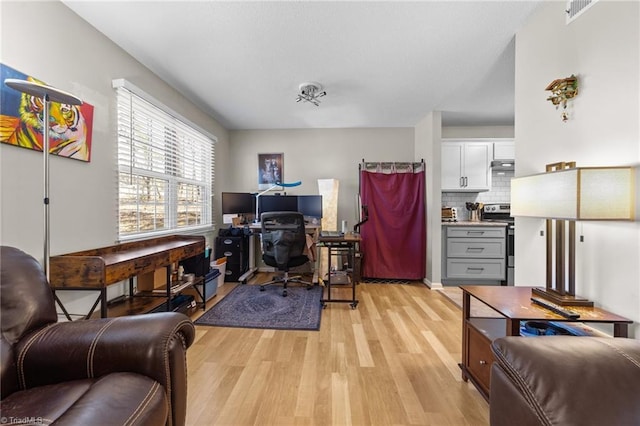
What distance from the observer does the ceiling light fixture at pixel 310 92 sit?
271 cm

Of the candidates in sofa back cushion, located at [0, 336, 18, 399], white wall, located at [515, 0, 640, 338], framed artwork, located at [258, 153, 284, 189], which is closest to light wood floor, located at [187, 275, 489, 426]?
sofa back cushion, located at [0, 336, 18, 399]

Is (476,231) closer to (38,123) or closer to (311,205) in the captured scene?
(311,205)

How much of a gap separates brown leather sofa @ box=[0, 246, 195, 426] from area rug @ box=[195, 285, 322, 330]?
1.43 metres

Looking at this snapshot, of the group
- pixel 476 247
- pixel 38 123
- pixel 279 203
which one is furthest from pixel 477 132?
pixel 38 123

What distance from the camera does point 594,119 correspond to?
1311mm

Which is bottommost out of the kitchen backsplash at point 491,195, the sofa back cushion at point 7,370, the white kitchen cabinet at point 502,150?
the sofa back cushion at point 7,370

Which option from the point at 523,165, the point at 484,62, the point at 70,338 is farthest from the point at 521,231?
the point at 70,338

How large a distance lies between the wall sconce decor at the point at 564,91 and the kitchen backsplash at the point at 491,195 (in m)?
2.72

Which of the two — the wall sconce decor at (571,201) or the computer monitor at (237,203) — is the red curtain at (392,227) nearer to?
the computer monitor at (237,203)

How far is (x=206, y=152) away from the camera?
11.8 feet

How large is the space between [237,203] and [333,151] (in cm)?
172

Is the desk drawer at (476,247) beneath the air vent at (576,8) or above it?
beneath

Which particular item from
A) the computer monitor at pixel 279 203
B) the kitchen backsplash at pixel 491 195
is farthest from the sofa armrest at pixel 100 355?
the kitchen backsplash at pixel 491 195

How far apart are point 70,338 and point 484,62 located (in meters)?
3.32
